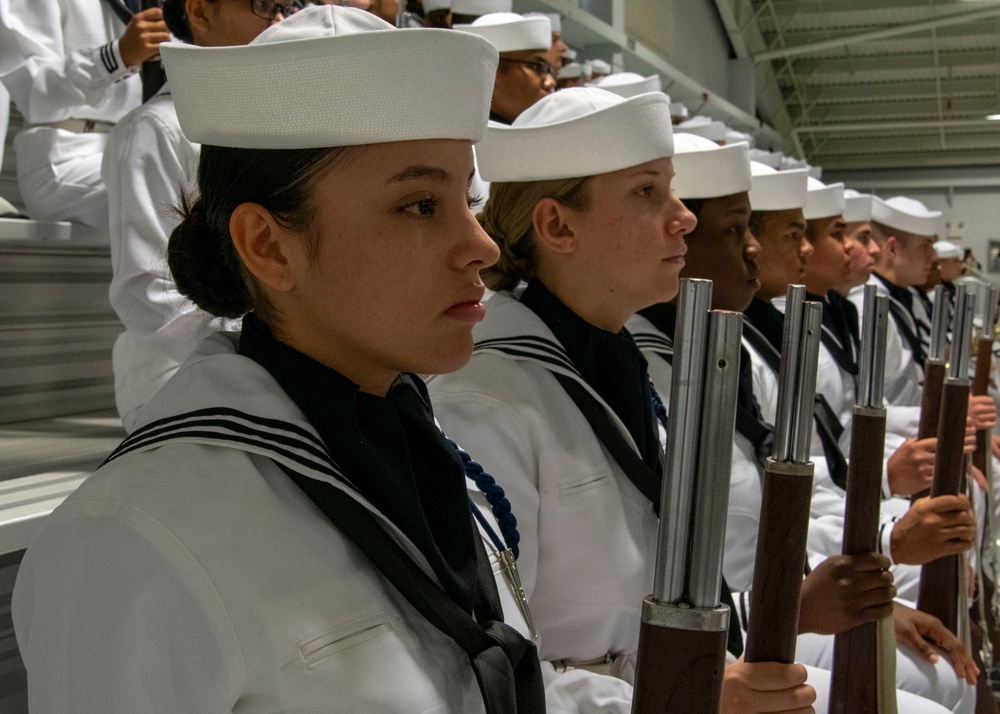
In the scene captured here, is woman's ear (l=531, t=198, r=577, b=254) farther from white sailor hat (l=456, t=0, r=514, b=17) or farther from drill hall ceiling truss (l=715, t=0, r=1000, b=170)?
drill hall ceiling truss (l=715, t=0, r=1000, b=170)

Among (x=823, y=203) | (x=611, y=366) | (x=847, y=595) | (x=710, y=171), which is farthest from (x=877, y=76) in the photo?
(x=847, y=595)

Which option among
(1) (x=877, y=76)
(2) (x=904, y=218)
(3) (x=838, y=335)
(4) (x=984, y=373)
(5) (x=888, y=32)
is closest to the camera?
(4) (x=984, y=373)

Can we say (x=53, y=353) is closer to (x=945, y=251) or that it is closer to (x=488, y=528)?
(x=488, y=528)

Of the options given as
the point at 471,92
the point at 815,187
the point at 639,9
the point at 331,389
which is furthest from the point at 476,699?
the point at 639,9

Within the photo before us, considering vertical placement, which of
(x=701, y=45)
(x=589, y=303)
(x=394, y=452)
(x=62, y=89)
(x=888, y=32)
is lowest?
(x=394, y=452)

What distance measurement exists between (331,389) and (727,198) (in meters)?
1.65

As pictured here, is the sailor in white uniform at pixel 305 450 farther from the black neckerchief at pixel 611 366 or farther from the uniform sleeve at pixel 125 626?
the black neckerchief at pixel 611 366

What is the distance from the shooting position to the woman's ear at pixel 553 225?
1.92 meters

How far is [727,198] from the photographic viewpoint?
2.52m

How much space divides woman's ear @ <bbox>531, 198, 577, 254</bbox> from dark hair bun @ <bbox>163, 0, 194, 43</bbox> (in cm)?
93

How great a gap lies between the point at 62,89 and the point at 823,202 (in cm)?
258

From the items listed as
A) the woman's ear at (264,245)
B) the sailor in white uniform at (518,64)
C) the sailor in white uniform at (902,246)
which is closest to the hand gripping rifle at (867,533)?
the woman's ear at (264,245)

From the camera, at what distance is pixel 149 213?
213cm

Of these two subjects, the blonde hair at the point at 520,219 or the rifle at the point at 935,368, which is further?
the rifle at the point at 935,368
